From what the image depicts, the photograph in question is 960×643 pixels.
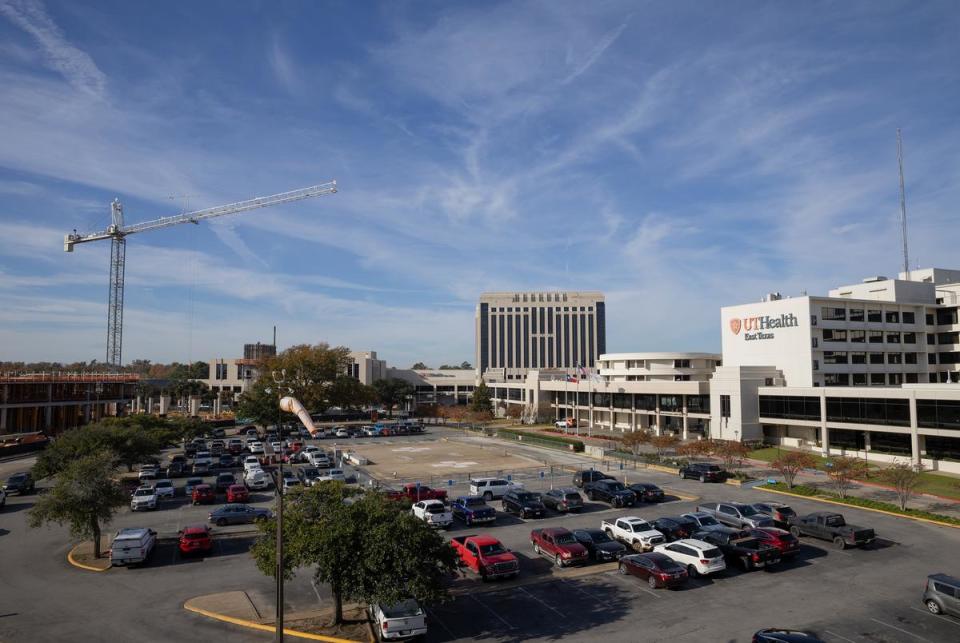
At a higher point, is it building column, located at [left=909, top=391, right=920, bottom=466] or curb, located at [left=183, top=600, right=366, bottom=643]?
building column, located at [left=909, top=391, right=920, bottom=466]

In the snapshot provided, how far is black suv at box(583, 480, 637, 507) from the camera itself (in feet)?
129

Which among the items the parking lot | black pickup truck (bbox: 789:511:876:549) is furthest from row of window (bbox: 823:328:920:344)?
black pickup truck (bbox: 789:511:876:549)

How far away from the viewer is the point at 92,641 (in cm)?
1934

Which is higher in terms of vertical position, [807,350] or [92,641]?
[807,350]

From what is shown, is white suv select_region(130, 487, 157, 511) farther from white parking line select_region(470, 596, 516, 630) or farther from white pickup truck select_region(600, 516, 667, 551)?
white pickup truck select_region(600, 516, 667, 551)

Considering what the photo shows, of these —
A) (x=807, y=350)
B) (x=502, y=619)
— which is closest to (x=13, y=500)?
(x=502, y=619)

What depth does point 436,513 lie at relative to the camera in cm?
3447

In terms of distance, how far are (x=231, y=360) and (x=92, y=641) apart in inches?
5451

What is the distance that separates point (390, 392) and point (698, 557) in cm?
10412

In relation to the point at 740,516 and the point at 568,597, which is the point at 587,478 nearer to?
the point at 740,516

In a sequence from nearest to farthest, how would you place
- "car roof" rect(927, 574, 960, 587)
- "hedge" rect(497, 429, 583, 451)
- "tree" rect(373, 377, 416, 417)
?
1. "car roof" rect(927, 574, 960, 587)
2. "hedge" rect(497, 429, 583, 451)
3. "tree" rect(373, 377, 416, 417)

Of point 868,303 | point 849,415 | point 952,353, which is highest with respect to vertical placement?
point 868,303

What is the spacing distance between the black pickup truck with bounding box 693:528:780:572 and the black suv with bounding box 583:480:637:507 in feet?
38.1

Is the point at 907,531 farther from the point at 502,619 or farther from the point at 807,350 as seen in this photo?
the point at 807,350
